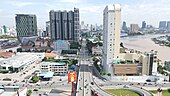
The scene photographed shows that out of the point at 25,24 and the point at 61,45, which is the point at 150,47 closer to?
the point at 61,45

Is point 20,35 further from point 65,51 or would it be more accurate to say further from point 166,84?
point 166,84

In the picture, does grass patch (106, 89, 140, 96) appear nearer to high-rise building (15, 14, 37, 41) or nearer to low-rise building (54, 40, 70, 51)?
low-rise building (54, 40, 70, 51)

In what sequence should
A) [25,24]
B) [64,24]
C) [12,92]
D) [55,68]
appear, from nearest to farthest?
[12,92] → [55,68] → [64,24] → [25,24]

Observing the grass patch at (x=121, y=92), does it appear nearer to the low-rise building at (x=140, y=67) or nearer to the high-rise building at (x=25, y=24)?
the low-rise building at (x=140, y=67)

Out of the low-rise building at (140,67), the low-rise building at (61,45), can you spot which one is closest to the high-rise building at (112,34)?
the low-rise building at (140,67)

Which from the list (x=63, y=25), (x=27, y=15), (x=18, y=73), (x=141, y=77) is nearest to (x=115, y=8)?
(x=141, y=77)

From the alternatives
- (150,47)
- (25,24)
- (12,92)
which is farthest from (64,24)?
(12,92)
